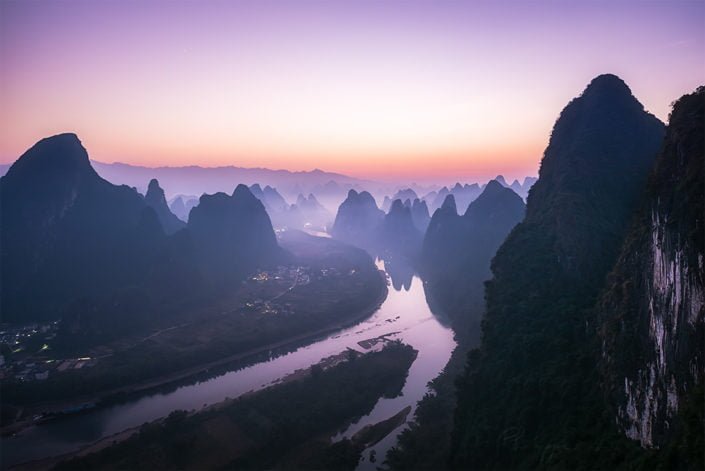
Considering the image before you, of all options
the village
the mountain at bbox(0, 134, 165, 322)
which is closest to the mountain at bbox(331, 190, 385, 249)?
the mountain at bbox(0, 134, 165, 322)

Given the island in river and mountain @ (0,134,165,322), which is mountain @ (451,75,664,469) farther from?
mountain @ (0,134,165,322)

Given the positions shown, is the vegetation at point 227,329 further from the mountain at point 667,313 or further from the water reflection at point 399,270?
the mountain at point 667,313

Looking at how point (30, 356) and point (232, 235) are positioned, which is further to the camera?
point (232, 235)

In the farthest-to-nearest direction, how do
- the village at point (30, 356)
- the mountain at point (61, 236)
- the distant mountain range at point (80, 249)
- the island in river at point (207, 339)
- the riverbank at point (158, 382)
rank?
the mountain at point (61, 236)
the distant mountain range at point (80, 249)
the village at point (30, 356)
the island in river at point (207, 339)
the riverbank at point (158, 382)

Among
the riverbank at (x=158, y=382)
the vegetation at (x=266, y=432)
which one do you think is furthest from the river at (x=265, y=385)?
the vegetation at (x=266, y=432)

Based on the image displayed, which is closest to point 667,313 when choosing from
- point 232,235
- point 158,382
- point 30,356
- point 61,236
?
point 158,382

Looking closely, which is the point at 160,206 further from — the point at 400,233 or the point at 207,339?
the point at 400,233
